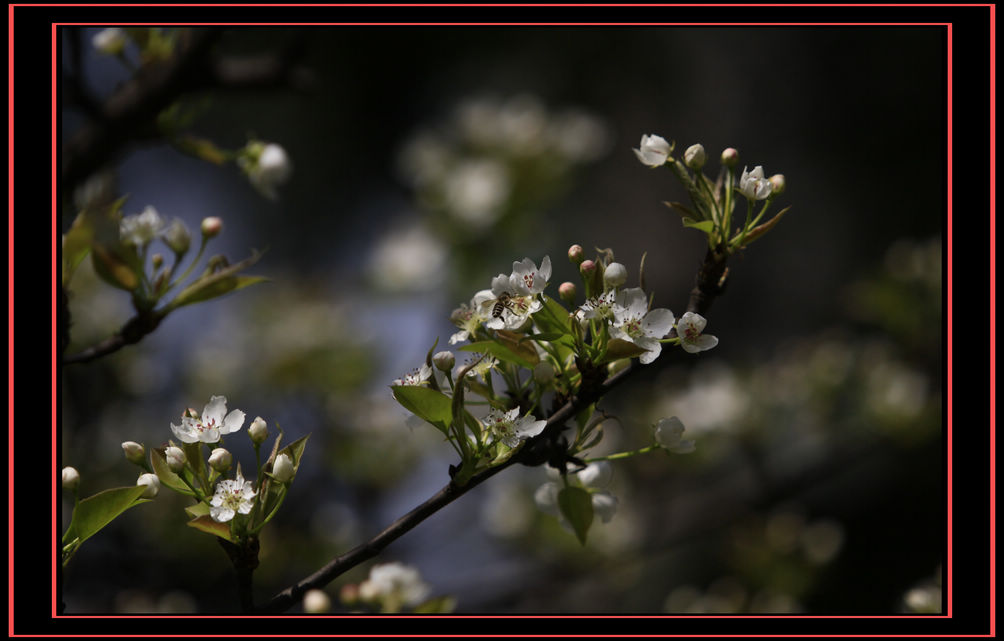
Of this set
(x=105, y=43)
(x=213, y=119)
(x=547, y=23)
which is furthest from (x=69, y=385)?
(x=213, y=119)

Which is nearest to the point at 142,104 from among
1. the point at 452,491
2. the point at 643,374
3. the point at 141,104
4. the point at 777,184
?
the point at 141,104

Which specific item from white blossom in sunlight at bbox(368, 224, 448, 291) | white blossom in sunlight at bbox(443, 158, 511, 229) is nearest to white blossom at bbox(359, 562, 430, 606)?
white blossom in sunlight at bbox(443, 158, 511, 229)

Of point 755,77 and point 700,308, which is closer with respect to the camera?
point 700,308

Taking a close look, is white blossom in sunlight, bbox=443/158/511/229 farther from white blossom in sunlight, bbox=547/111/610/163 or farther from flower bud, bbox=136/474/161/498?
flower bud, bbox=136/474/161/498

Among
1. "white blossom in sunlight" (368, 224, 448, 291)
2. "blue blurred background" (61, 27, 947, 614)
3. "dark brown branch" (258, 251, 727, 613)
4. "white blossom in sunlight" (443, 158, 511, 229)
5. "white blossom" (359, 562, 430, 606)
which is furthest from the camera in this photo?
"white blossom in sunlight" (368, 224, 448, 291)

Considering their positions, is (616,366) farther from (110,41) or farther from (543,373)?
(110,41)

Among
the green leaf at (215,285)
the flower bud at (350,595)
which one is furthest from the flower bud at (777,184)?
the flower bud at (350,595)

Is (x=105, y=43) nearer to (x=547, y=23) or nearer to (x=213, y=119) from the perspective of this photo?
(x=547, y=23)
